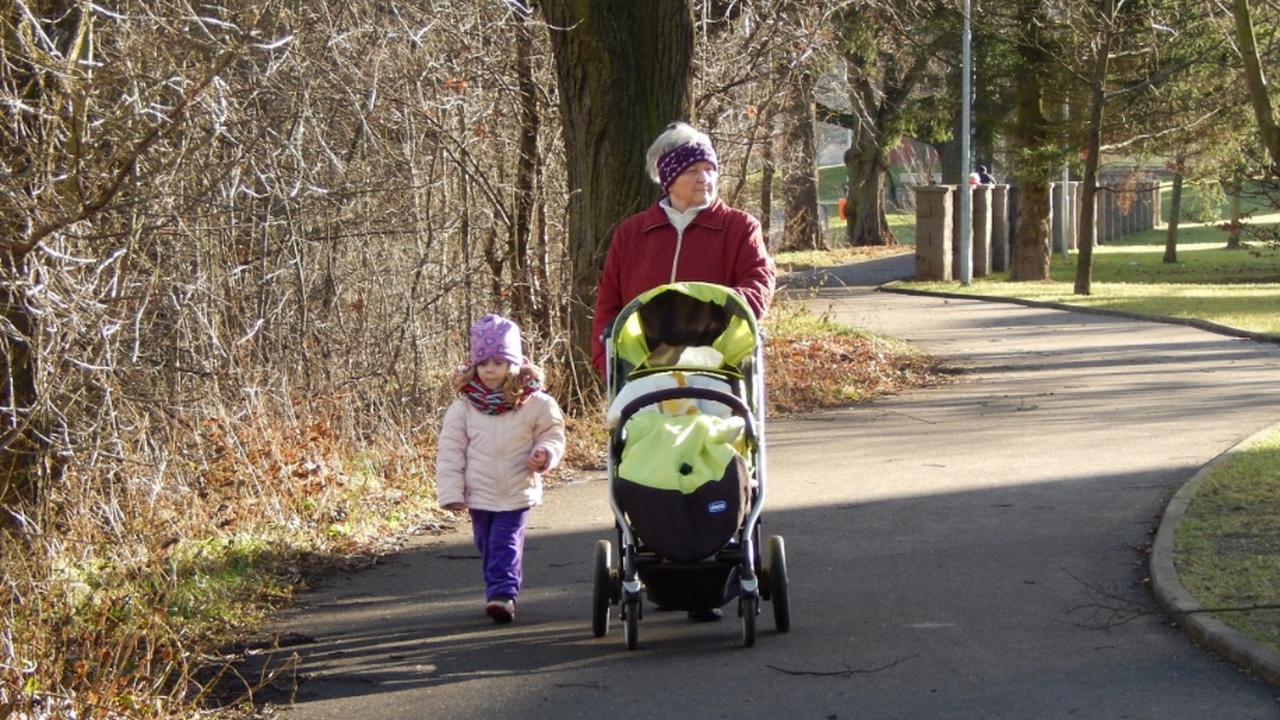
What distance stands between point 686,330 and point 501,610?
5.25 ft

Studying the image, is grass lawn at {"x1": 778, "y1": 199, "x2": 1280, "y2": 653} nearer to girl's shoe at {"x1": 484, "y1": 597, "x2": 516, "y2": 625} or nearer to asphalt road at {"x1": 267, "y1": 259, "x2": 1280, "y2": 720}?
asphalt road at {"x1": 267, "y1": 259, "x2": 1280, "y2": 720}

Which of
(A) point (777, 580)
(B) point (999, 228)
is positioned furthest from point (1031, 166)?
(A) point (777, 580)

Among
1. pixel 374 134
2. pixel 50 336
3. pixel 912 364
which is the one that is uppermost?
pixel 374 134

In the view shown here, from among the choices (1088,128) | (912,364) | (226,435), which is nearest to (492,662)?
(226,435)

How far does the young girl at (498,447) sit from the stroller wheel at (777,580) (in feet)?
3.73

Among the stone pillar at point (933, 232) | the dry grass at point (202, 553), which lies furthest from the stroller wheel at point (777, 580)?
the stone pillar at point (933, 232)

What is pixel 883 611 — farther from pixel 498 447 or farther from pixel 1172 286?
pixel 1172 286

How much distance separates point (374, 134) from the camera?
12352 mm

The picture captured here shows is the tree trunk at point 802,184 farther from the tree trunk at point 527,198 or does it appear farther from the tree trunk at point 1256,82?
the tree trunk at point 1256,82

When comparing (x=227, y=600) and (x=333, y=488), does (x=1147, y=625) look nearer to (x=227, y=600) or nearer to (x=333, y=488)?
(x=227, y=600)

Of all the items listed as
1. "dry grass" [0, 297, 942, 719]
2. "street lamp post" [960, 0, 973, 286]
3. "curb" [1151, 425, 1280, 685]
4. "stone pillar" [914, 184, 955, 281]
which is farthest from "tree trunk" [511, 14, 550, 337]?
"stone pillar" [914, 184, 955, 281]

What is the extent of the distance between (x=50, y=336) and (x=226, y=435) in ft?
8.17

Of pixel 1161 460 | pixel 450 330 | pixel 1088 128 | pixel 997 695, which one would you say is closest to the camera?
pixel 997 695

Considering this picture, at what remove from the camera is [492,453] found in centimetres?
762
